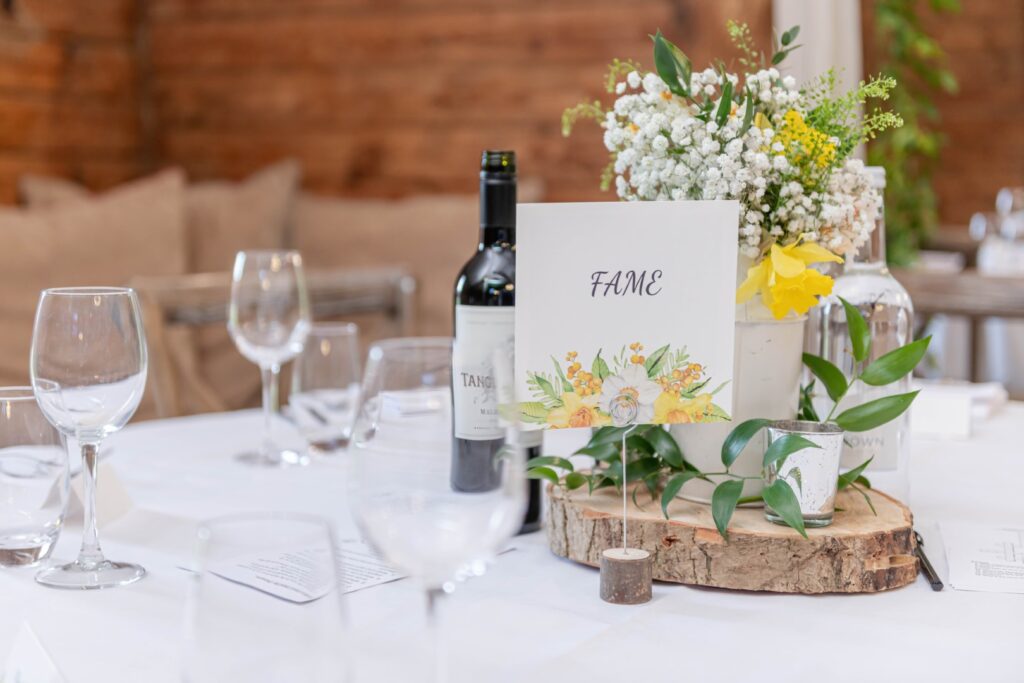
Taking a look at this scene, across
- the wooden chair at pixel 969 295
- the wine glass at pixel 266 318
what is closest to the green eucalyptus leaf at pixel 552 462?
the wine glass at pixel 266 318

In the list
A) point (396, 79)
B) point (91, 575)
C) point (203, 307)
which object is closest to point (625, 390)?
point (91, 575)

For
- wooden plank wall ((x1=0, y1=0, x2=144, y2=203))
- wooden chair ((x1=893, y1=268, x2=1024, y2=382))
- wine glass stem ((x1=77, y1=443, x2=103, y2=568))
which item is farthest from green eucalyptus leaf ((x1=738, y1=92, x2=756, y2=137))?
wooden plank wall ((x1=0, y1=0, x2=144, y2=203))

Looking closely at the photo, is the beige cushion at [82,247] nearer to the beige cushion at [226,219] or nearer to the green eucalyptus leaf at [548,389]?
the beige cushion at [226,219]

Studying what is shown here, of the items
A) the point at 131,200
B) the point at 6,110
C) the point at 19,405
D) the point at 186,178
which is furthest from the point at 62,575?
the point at 186,178

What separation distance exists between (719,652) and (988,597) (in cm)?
24

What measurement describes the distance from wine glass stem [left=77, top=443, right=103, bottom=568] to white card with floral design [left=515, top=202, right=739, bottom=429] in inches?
13.6

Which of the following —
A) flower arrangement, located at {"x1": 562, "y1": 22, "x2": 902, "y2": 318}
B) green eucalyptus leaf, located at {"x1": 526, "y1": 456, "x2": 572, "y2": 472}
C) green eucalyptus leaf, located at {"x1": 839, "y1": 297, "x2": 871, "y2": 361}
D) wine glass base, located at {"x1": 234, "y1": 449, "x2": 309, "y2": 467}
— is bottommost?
wine glass base, located at {"x1": 234, "y1": 449, "x2": 309, "y2": 467}

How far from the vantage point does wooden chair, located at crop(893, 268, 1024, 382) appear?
107 inches

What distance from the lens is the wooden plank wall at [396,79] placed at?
3242 mm

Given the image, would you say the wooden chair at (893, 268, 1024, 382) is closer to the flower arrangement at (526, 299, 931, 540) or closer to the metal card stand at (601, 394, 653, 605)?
the flower arrangement at (526, 299, 931, 540)

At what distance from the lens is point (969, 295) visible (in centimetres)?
276

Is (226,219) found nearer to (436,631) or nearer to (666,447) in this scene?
(666,447)

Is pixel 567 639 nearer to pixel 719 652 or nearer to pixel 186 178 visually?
pixel 719 652

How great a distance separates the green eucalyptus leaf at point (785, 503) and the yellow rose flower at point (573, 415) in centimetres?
13
